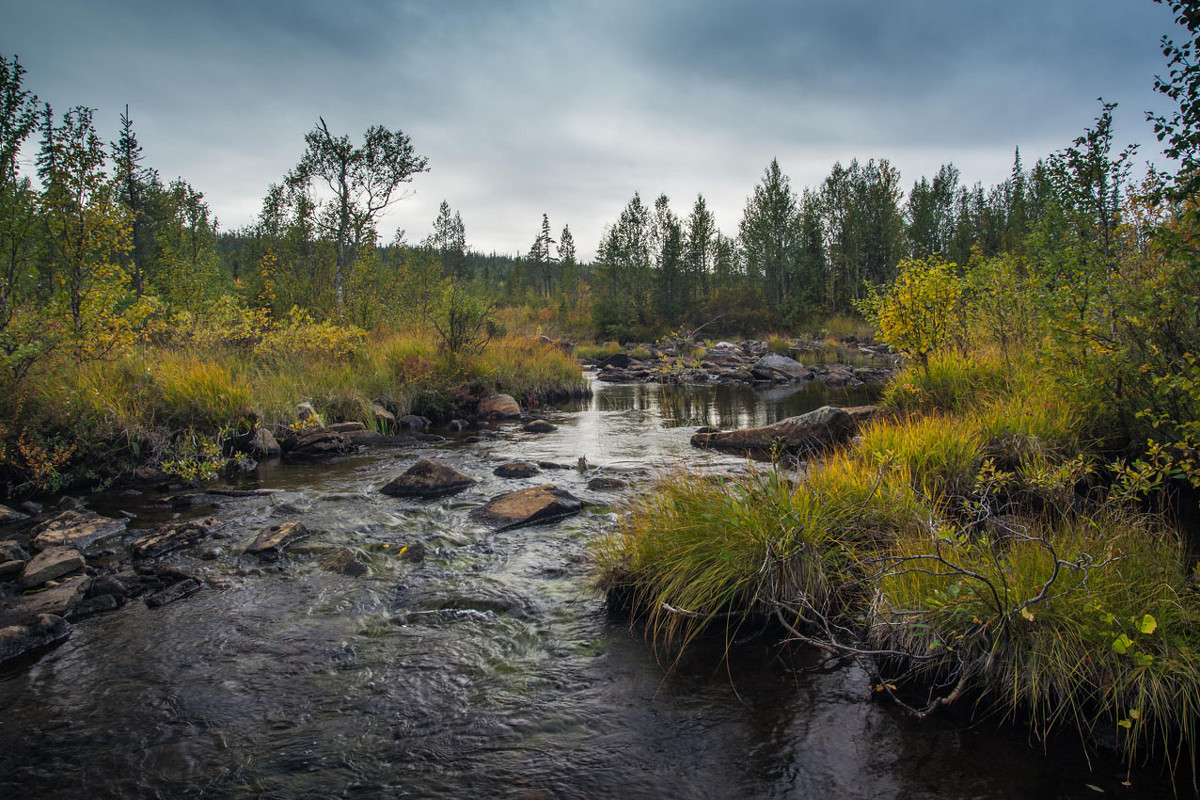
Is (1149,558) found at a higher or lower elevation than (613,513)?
higher

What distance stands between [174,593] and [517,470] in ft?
15.1

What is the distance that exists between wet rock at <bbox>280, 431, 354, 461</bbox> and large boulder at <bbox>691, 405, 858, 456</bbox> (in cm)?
634

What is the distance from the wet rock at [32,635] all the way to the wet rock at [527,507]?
3.48m

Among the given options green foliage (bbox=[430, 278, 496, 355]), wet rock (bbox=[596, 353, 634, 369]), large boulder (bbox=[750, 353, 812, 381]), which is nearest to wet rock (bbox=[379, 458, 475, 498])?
green foliage (bbox=[430, 278, 496, 355])

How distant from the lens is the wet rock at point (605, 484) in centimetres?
758

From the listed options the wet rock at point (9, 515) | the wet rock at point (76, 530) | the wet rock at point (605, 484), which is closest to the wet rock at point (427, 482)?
the wet rock at point (605, 484)

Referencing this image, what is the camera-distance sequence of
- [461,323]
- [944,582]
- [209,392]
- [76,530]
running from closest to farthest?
1. [944,582]
2. [76,530]
3. [209,392]
4. [461,323]

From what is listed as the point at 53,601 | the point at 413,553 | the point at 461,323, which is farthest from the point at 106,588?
the point at 461,323

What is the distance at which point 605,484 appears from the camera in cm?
771

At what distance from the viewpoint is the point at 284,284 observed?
64.8ft

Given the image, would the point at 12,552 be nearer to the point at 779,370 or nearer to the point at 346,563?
the point at 346,563

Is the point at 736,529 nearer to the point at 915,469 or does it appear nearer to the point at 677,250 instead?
the point at 915,469

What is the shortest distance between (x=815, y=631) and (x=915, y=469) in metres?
2.65

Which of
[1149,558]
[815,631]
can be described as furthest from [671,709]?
[1149,558]
